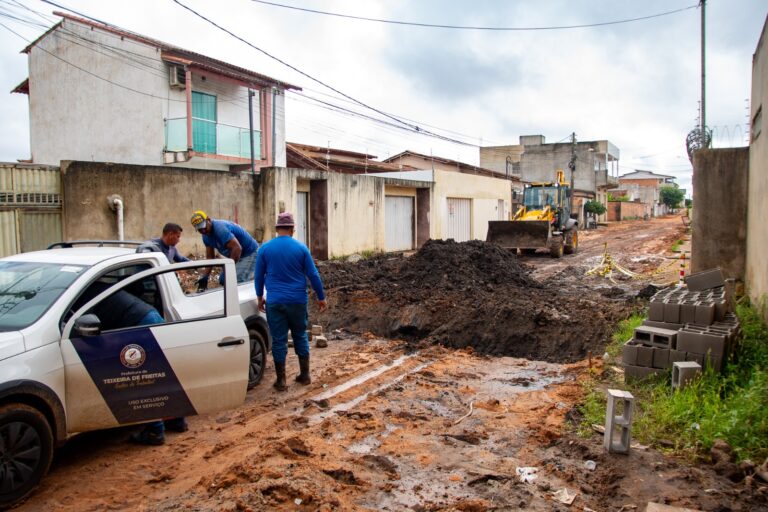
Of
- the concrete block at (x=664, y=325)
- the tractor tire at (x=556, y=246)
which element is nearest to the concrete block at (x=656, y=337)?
the concrete block at (x=664, y=325)

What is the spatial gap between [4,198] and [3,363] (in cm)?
Answer: 1009

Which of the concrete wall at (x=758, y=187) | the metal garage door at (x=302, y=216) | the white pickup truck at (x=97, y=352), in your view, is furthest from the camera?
the metal garage door at (x=302, y=216)

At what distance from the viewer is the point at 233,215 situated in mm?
16500

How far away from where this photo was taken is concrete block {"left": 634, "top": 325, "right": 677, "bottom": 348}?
601cm

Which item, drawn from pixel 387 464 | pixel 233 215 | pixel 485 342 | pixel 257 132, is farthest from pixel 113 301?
pixel 257 132

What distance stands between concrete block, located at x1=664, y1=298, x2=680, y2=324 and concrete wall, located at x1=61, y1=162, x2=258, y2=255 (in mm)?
11678

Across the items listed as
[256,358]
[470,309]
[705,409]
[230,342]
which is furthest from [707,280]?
[230,342]

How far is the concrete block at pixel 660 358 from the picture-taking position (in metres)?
6.00

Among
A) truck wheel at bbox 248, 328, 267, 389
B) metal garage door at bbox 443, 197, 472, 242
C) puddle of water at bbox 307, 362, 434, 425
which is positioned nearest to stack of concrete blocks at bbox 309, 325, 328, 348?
puddle of water at bbox 307, 362, 434, 425

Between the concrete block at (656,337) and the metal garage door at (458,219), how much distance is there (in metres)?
20.2

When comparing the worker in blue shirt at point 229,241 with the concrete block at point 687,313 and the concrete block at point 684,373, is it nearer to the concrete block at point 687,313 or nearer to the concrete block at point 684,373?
the concrete block at point 684,373

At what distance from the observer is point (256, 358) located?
257 inches

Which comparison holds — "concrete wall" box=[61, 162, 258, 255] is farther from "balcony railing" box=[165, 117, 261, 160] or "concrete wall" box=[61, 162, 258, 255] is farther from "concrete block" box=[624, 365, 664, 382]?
"concrete block" box=[624, 365, 664, 382]

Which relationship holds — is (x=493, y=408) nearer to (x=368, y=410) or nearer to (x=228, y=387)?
(x=368, y=410)
